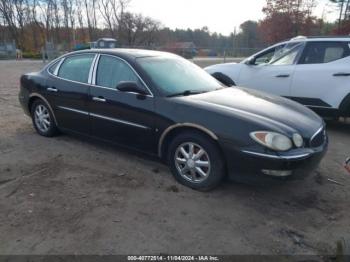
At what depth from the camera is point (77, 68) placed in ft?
17.5

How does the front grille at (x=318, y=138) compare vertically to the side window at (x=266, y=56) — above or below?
below

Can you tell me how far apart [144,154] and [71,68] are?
196cm

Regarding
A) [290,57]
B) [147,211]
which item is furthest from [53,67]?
[290,57]

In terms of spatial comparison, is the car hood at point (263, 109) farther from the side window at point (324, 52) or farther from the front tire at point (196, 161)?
the side window at point (324, 52)

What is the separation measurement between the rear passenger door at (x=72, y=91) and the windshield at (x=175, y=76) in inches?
38.9

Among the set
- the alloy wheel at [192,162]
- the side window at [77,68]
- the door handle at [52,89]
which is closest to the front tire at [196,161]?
the alloy wheel at [192,162]

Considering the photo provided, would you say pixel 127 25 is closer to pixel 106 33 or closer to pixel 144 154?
pixel 106 33

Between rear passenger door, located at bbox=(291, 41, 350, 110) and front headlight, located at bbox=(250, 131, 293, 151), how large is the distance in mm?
3386

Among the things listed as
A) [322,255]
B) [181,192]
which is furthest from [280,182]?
[181,192]

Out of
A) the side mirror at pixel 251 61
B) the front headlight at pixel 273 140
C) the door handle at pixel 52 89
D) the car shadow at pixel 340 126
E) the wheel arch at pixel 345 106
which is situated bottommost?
the car shadow at pixel 340 126

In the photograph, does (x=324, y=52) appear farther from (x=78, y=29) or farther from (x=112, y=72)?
(x=78, y=29)

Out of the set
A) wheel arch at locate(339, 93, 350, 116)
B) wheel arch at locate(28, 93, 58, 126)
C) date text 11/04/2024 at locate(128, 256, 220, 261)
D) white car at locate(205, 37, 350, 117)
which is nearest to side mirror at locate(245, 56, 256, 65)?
white car at locate(205, 37, 350, 117)

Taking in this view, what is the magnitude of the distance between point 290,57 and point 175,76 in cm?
332

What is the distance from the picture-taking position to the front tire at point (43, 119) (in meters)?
5.78
